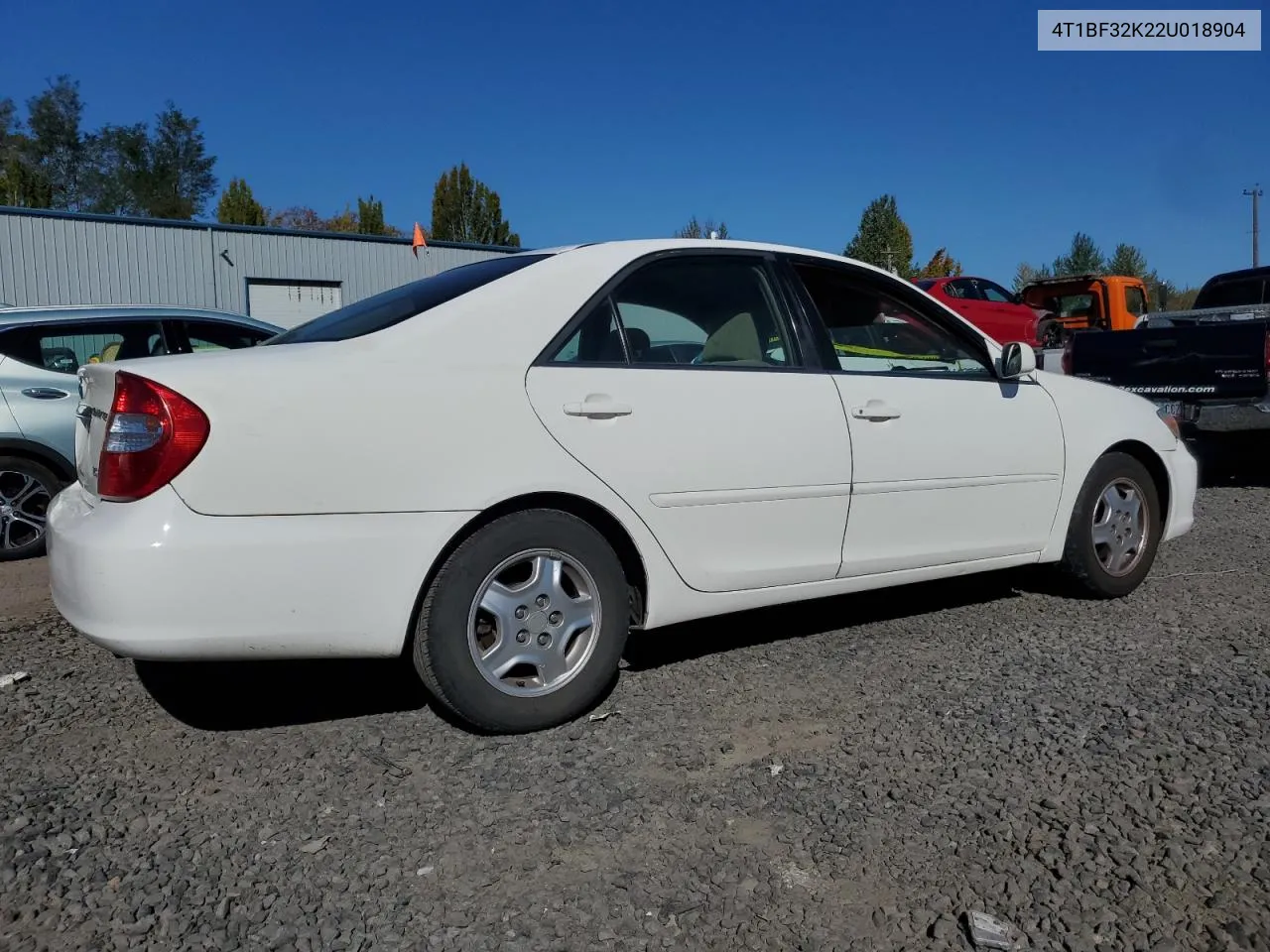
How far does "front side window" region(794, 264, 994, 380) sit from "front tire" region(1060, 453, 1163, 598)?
0.81m

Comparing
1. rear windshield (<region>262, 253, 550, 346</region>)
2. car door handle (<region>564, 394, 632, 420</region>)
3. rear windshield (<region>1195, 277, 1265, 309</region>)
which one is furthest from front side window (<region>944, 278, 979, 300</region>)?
car door handle (<region>564, 394, 632, 420</region>)

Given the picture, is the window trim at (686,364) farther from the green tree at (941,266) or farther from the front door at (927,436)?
the green tree at (941,266)

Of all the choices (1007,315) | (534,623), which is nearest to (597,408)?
(534,623)

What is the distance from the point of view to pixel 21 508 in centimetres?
610

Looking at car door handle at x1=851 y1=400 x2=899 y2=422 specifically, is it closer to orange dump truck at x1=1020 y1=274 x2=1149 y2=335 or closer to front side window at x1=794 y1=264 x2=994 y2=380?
front side window at x1=794 y1=264 x2=994 y2=380

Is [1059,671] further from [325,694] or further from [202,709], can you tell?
→ [202,709]

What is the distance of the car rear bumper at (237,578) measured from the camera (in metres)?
2.81

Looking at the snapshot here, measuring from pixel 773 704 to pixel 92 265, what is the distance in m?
21.4

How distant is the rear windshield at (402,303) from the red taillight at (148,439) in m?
0.62

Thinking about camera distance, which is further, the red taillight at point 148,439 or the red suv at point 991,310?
the red suv at point 991,310

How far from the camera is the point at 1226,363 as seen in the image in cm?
804

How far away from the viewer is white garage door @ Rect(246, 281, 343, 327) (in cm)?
2375

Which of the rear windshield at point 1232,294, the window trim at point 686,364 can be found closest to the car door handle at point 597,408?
the window trim at point 686,364

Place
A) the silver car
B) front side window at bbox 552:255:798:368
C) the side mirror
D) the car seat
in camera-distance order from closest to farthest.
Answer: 1. front side window at bbox 552:255:798:368
2. the car seat
3. the side mirror
4. the silver car
